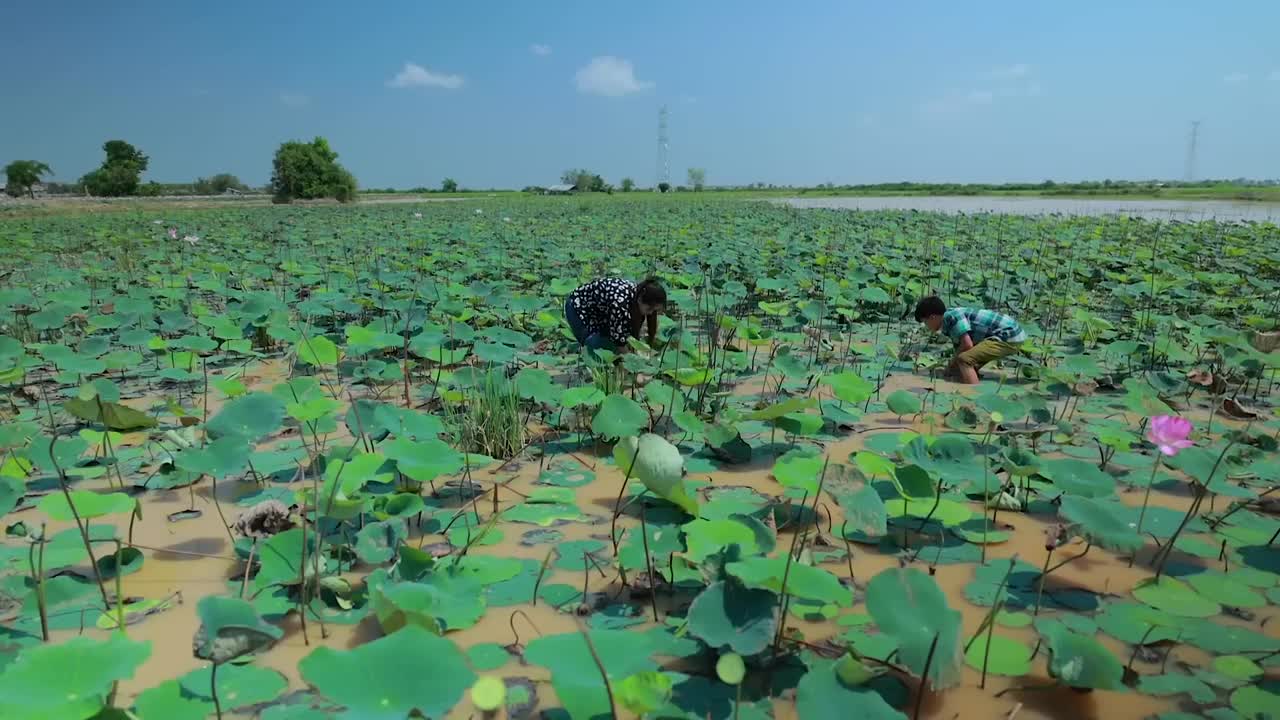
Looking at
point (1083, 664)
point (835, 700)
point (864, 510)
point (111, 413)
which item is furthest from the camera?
point (111, 413)

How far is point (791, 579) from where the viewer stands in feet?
4.88

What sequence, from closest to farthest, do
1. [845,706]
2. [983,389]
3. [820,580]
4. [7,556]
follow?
[845,706] → [820,580] → [7,556] → [983,389]

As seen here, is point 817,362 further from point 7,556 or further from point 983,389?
point 7,556

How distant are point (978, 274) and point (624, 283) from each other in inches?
152

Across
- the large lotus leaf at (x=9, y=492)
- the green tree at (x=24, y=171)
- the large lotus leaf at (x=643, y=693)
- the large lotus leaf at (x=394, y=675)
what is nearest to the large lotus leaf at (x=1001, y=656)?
the large lotus leaf at (x=643, y=693)

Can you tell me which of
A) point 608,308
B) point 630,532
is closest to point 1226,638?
point 630,532

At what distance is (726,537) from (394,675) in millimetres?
837

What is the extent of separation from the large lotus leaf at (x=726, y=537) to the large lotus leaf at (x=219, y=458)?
1303 millimetres

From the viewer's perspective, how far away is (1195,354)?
13.6ft

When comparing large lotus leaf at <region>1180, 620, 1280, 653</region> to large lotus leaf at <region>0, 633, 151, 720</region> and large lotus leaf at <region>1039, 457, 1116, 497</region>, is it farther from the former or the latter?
large lotus leaf at <region>0, 633, 151, 720</region>

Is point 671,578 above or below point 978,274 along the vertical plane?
below

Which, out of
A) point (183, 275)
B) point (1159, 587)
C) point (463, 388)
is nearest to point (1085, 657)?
point (1159, 587)

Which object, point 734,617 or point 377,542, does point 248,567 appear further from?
point 734,617

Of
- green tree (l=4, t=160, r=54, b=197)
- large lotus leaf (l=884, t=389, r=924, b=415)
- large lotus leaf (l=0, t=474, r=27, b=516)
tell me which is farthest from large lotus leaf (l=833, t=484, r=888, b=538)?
green tree (l=4, t=160, r=54, b=197)
